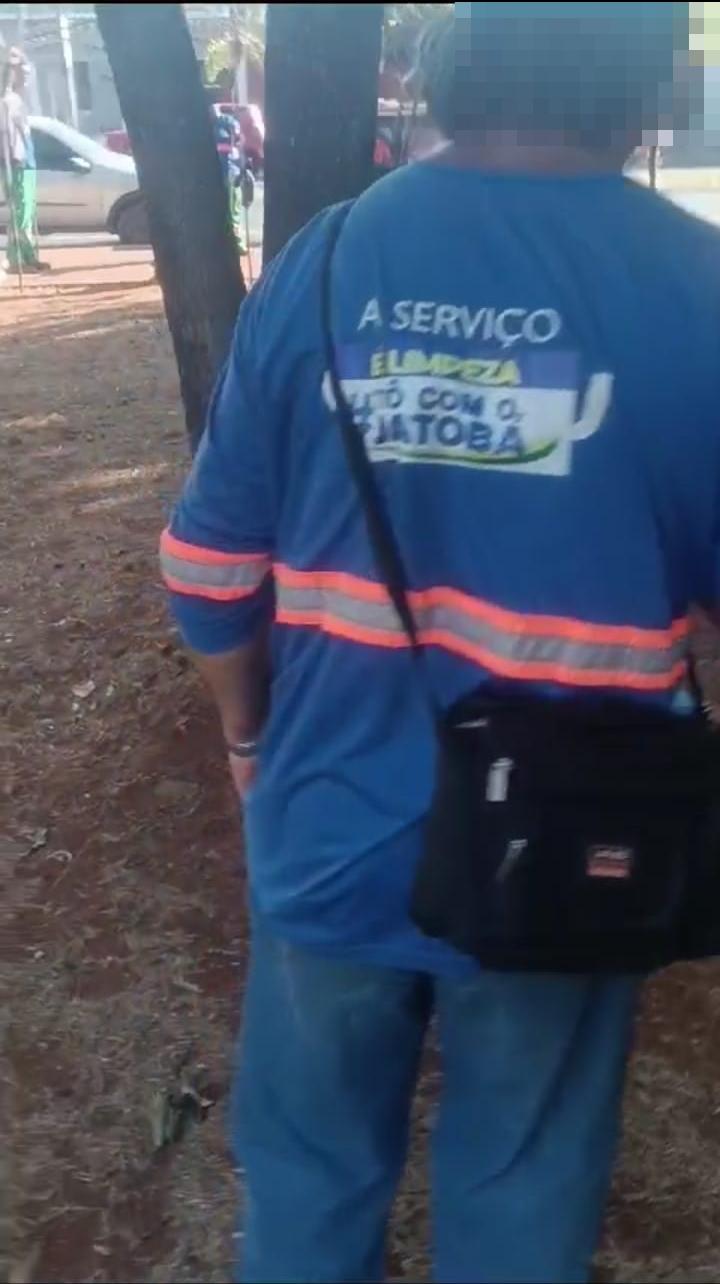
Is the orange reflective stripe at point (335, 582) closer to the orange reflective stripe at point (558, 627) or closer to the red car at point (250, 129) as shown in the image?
the orange reflective stripe at point (558, 627)

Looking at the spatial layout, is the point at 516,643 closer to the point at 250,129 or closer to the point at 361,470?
the point at 361,470

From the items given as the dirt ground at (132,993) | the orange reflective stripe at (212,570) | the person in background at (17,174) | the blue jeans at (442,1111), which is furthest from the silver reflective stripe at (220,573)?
the person in background at (17,174)

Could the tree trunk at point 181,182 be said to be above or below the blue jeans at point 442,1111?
above

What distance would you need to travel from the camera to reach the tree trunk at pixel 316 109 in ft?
10.7

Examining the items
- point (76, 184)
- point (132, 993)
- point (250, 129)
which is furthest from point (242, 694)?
point (250, 129)

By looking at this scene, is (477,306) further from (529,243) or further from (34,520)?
(34,520)

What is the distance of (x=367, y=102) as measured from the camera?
3400 mm

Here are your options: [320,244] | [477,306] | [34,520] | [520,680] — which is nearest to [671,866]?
[520,680]

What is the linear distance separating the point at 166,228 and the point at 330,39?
715 mm

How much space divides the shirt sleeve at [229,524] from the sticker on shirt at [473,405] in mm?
123

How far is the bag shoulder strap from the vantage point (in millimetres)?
1715

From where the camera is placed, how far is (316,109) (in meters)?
3.36

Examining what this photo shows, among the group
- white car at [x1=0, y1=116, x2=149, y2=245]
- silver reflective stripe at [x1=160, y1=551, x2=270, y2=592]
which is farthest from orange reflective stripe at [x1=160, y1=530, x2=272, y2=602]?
white car at [x1=0, y1=116, x2=149, y2=245]

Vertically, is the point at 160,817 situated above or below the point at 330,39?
below
